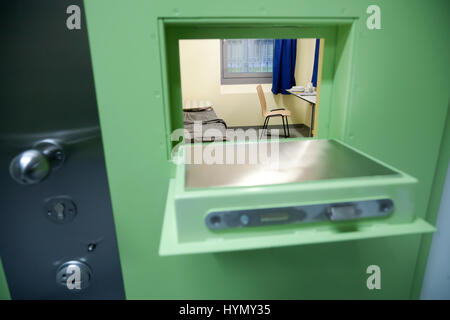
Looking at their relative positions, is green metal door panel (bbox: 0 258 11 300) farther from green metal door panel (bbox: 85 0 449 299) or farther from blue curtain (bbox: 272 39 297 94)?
blue curtain (bbox: 272 39 297 94)

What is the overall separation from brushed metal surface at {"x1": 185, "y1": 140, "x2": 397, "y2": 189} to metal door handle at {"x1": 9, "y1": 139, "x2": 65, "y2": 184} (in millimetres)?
345

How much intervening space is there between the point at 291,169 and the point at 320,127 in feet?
1.12

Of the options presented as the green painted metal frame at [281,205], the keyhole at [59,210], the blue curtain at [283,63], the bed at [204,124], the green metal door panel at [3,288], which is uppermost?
the blue curtain at [283,63]

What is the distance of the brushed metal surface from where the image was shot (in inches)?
25.2

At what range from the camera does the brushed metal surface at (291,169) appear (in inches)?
25.2

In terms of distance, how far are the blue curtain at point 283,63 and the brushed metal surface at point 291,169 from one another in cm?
368

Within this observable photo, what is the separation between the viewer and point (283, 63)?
4285 mm

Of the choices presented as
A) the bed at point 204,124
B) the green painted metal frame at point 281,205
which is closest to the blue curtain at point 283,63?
the bed at point 204,124

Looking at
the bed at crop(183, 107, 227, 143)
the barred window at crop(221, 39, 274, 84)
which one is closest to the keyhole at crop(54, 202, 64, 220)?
the bed at crop(183, 107, 227, 143)

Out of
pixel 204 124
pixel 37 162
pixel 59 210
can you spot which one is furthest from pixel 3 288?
pixel 204 124

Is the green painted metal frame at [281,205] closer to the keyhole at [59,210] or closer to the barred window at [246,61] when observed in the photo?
the keyhole at [59,210]

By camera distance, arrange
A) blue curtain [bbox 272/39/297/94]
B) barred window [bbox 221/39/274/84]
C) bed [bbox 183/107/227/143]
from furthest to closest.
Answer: barred window [bbox 221/39/274/84] → blue curtain [bbox 272/39/297/94] → bed [bbox 183/107/227/143]

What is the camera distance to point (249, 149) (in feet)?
2.74

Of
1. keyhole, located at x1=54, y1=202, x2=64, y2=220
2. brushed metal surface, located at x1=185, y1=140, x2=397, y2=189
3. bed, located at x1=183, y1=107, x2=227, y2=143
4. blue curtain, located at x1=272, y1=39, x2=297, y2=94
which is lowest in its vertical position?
bed, located at x1=183, y1=107, x2=227, y2=143
